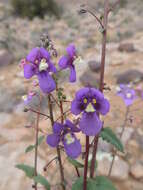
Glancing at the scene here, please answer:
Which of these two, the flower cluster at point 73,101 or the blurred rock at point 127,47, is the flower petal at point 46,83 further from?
the blurred rock at point 127,47

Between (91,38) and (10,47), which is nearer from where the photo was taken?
(10,47)

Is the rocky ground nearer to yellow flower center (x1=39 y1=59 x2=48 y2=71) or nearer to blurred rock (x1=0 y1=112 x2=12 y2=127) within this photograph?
blurred rock (x1=0 y1=112 x2=12 y2=127)

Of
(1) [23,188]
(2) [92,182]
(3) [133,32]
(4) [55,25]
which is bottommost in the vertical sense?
(1) [23,188]

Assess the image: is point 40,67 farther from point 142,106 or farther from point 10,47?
point 10,47

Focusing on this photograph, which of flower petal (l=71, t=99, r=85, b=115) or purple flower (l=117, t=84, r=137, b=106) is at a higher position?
purple flower (l=117, t=84, r=137, b=106)

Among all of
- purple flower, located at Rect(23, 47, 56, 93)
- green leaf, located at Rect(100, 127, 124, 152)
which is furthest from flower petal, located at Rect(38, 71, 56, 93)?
green leaf, located at Rect(100, 127, 124, 152)

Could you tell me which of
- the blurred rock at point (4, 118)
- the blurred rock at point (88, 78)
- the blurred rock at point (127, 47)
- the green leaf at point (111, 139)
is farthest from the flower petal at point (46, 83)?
the blurred rock at point (127, 47)

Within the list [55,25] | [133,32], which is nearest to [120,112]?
[133,32]
